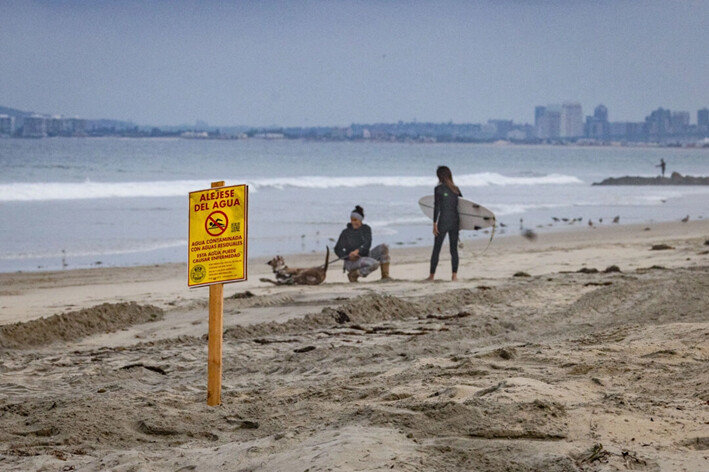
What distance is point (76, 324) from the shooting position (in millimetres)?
9148

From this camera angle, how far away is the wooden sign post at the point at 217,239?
18.3 ft

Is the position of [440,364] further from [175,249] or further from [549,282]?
[175,249]

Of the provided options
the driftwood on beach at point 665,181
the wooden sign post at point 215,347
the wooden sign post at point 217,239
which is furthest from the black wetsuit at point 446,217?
the driftwood on beach at point 665,181

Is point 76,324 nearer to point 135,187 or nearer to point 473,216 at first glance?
point 473,216

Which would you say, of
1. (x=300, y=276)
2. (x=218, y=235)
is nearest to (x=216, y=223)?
(x=218, y=235)

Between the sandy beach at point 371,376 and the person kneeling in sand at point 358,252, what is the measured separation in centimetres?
32

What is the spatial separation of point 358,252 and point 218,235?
6953 millimetres

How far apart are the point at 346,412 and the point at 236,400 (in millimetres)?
1002

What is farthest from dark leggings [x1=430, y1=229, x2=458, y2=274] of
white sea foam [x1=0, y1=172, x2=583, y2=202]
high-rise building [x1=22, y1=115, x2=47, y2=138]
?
high-rise building [x1=22, y1=115, x2=47, y2=138]

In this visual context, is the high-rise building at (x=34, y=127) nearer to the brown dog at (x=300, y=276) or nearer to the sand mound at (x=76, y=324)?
the brown dog at (x=300, y=276)

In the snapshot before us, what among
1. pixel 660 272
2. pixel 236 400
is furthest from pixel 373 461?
pixel 660 272

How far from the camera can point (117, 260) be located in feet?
53.7

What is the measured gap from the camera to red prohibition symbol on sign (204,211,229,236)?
5602 millimetres

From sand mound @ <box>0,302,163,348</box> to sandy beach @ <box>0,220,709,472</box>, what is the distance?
0.08 ft
